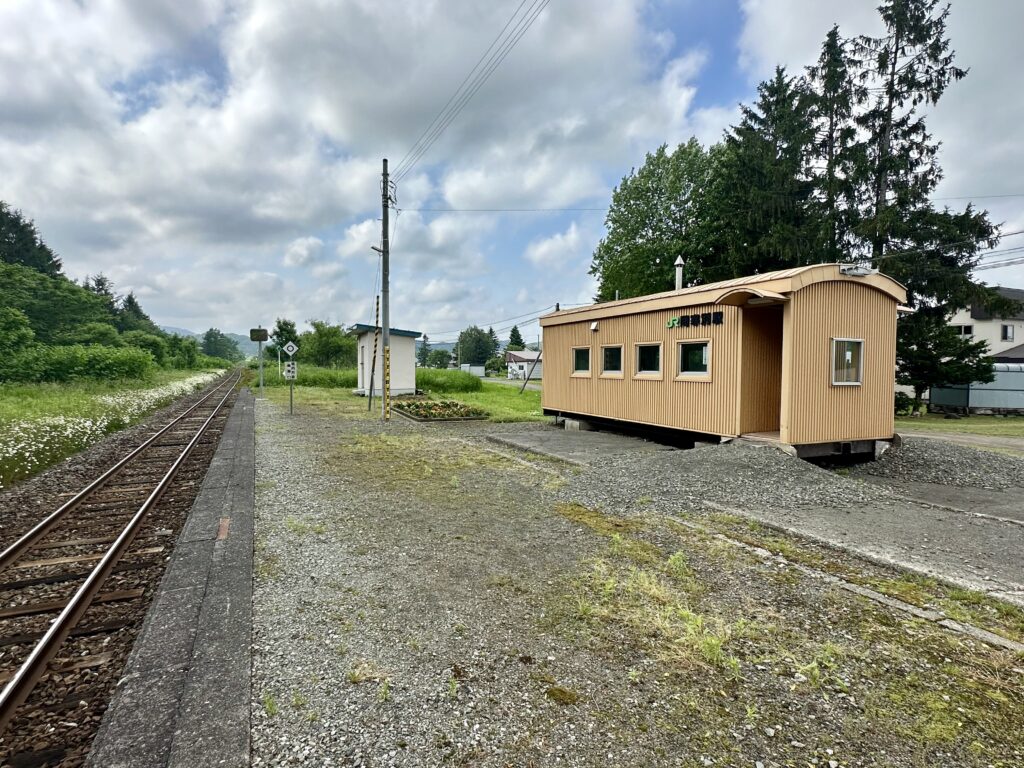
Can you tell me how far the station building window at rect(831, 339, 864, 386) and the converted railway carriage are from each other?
0.02m

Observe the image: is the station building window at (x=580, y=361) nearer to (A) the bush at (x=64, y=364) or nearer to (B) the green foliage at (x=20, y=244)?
(A) the bush at (x=64, y=364)

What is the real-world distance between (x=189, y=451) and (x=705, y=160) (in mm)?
28012

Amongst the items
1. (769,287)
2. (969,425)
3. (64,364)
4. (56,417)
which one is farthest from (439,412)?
(64,364)

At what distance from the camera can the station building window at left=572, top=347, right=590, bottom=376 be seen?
489 inches

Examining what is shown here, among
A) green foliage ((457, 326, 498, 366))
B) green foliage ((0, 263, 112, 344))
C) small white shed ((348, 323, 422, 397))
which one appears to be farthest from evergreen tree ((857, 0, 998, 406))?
green foliage ((457, 326, 498, 366))

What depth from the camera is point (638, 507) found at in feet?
19.6

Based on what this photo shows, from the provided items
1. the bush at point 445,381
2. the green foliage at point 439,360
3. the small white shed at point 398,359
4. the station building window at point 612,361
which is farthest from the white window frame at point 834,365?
the green foliage at point 439,360

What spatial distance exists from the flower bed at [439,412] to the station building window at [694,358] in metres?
7.63

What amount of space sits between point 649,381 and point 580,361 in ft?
8.95

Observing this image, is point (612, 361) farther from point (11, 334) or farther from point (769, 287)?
point (11, 334)

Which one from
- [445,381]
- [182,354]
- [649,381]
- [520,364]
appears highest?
[182,354]

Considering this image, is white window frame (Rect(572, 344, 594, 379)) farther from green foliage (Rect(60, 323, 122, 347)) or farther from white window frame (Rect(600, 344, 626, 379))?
green foliage (Rect(60, 323, 122, 347))

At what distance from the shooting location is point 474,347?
9694 cm

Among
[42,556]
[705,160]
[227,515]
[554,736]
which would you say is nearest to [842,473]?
[554,736]
